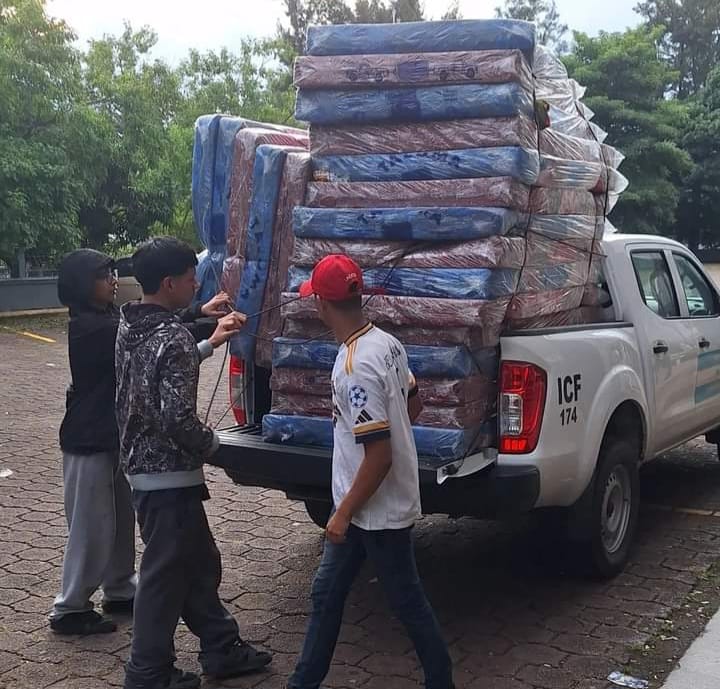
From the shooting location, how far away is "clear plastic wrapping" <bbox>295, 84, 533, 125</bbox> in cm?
401

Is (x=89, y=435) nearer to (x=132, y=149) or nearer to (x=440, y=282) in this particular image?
(x=440, y=282)

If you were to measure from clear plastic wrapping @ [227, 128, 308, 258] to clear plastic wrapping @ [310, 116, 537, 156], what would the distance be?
310mm

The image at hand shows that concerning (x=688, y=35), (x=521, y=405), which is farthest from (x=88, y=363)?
(x=688, y=35)

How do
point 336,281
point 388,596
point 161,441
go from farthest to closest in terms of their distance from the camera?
point 161,441 → point 388,596 → point 336,281

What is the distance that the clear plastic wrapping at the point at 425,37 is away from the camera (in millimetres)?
4055

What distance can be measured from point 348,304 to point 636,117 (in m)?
27.5

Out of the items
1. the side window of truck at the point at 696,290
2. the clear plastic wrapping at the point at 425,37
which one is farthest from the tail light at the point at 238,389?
the side window of truck at the point at 696,290

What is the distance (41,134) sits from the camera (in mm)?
18984

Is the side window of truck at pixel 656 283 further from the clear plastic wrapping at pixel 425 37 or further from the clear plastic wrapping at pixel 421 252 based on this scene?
the clear plastic wrapping at pixel 425 37

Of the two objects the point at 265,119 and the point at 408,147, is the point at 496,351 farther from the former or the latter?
the point at 265,119

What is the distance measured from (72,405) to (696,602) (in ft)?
10.2

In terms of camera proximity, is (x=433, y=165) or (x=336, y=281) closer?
(x=336, y=281)

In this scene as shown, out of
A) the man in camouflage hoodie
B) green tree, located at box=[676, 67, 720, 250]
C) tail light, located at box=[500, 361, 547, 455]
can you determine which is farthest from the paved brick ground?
green tree, located at box=[676, 67, 720, 250]

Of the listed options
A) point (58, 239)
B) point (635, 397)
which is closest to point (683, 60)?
point (58, 239)
